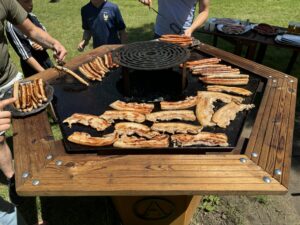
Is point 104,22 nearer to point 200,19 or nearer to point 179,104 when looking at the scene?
point 200,19

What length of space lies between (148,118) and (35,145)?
1091mm

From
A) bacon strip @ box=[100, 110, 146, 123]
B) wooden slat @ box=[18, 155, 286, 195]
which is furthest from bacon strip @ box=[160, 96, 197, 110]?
wooden slat @ box=[18, 155, 286, 195]

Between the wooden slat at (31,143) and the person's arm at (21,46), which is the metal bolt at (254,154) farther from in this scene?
the person's arm at (21,46)

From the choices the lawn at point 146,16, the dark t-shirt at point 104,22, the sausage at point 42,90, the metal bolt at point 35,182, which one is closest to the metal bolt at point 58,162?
the metal bolt at point 35,182

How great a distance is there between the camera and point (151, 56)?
3441 mm

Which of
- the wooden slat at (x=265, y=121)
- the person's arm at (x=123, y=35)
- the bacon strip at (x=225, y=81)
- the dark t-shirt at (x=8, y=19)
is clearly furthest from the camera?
the person's arm at (x=123, y=35)

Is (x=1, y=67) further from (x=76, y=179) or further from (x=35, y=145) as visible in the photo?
(x=76, y=179)

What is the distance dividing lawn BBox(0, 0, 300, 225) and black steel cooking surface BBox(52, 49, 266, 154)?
5.36 metres

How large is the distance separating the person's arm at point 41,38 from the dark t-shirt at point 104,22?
1.64 m

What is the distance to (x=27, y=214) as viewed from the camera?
4.13 m

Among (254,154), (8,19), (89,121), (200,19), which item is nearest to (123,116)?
(89,121)

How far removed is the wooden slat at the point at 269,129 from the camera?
2.38 meters

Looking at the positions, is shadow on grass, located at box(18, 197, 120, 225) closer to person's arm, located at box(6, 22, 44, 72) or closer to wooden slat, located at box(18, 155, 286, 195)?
wooden slat, located at box(18, 155, 286, 195)

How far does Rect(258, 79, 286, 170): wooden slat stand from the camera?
2.38 metres
